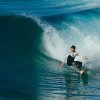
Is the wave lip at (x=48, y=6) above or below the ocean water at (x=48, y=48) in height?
above

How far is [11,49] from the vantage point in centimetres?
1998

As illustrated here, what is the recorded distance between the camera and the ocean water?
12742 millimetres

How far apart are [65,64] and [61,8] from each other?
14405 millimetres

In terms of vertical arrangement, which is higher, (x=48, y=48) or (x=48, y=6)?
(x=48, y=6)

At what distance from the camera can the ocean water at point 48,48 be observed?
12.7 m

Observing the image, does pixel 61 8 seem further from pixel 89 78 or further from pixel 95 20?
pixel 89 78

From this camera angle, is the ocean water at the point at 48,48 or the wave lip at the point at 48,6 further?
the wave lip at the point at 48,6

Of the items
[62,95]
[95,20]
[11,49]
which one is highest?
[95,20]

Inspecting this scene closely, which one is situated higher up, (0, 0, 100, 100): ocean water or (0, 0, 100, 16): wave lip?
(0, 0, 100, 16): wave lip

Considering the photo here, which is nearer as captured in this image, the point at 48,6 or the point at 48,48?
the point at 48,48

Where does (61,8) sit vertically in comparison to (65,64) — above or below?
above

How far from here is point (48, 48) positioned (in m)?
21.0

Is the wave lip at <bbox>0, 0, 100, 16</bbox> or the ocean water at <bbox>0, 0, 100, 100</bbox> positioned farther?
the wave lip at <bbox>0, 0, 100, 16</bbox>

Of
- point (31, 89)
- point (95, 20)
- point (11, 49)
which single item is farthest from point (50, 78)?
point (95, 20)
